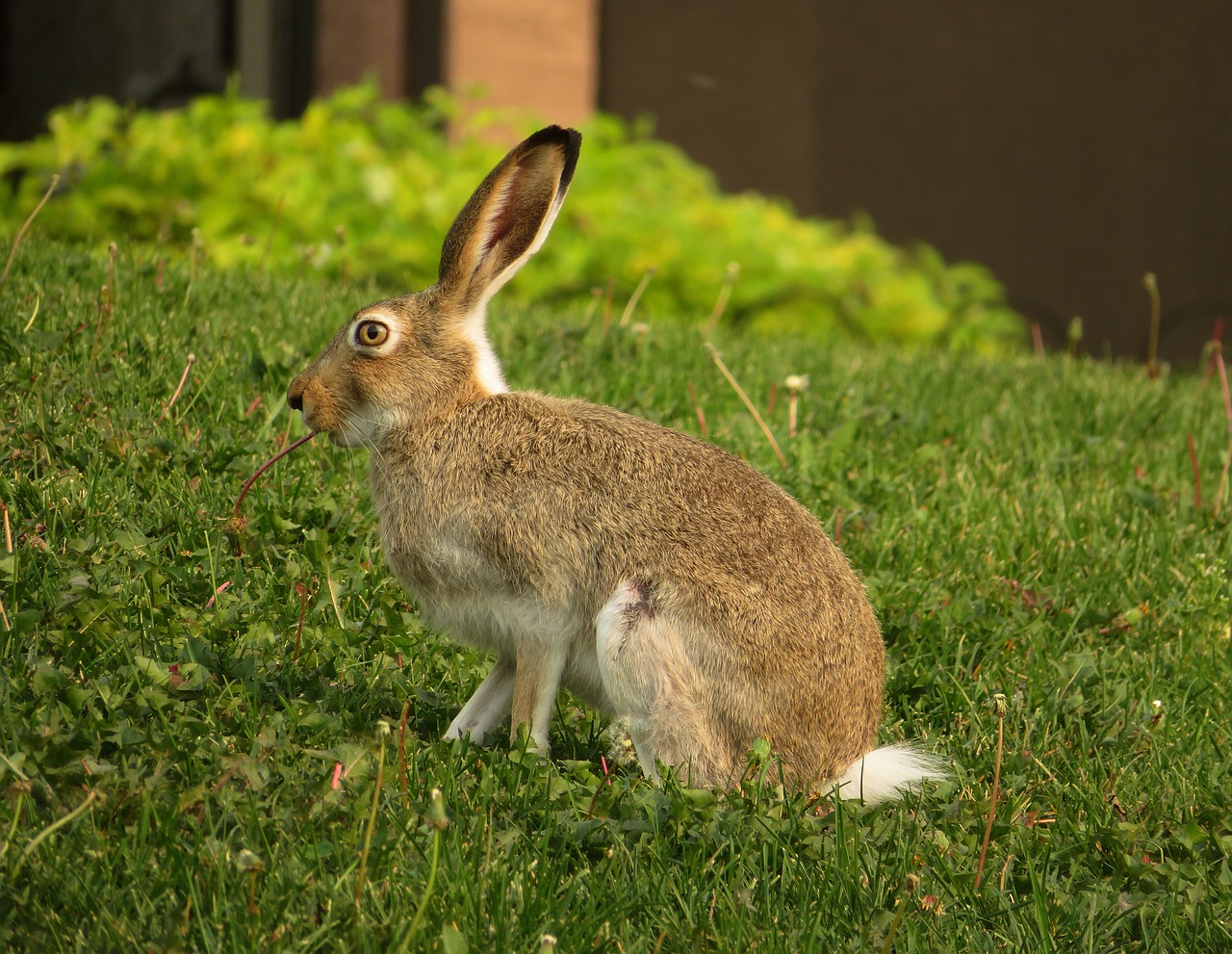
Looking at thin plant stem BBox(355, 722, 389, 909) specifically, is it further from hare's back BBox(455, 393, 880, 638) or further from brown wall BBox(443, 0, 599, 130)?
brown wall BBox(443, 0, 599, 130)

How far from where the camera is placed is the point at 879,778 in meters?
3.53

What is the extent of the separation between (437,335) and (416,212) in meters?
4.44

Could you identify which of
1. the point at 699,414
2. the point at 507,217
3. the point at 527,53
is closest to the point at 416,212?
the point at 527,53

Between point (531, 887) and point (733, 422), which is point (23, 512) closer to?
point (531, 887)

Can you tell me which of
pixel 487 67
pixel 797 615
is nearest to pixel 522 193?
pixel 797 615

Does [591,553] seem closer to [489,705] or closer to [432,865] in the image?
[489,705]

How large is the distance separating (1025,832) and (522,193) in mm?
2098

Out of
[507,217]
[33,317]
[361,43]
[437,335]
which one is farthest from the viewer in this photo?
[361,43]

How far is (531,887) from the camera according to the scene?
287 centimetres

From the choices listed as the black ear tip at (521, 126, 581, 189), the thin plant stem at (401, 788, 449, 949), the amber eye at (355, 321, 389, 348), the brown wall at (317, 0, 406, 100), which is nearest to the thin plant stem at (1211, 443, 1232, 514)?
the black ear tip at (521, 126, 581, 189)

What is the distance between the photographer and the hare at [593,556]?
132 inches

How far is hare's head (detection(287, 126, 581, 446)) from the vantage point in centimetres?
374

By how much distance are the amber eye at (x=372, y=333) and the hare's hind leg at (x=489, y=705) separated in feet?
3.10

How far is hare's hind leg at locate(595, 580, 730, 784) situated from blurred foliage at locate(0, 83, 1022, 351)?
4.00 metres
